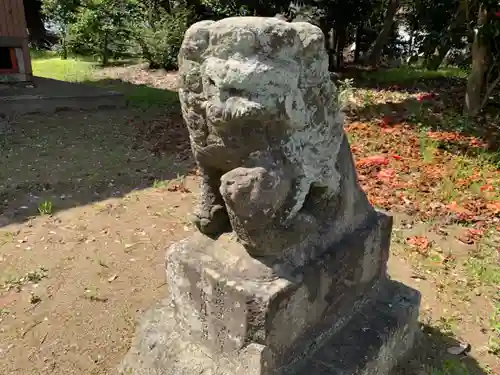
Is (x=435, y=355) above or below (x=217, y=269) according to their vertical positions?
below

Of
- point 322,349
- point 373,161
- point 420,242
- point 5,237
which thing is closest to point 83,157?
point 5,237

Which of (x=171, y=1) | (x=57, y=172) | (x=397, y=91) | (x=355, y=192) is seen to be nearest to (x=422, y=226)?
(x=355, y=192)

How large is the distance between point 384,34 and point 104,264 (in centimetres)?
1042

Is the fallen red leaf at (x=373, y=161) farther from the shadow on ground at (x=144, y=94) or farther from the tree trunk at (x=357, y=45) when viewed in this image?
the tree trunk at (x=357, y=45)

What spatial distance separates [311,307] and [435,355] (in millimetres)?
1191

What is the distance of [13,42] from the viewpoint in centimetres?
938

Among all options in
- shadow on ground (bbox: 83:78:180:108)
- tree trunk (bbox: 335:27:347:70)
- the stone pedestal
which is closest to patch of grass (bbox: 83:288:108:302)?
the stone pedestal

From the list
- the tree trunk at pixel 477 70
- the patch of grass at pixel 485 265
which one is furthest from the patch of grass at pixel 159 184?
the tree trunk at pixel 477 70

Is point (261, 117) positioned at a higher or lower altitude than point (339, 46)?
higher

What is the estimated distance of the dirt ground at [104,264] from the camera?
2965 mm

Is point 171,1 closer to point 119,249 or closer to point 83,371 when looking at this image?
point 119,249

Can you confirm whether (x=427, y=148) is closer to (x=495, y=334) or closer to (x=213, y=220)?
(x=495, y=334)

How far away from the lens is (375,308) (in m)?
2.78

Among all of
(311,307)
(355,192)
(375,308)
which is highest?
(355,192)
